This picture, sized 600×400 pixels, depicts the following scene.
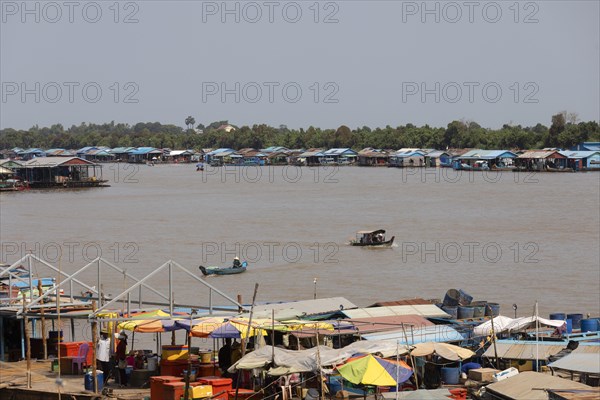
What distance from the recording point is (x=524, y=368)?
984 cm

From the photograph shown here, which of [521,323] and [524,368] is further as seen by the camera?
[521,323]

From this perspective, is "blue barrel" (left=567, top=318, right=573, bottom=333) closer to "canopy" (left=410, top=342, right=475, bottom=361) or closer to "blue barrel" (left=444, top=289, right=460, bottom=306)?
"blue barrel" (left=444, top=289, right=460, bottom=306)

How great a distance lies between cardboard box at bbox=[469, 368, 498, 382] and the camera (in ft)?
30.8

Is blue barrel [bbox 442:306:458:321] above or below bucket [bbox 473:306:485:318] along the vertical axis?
above

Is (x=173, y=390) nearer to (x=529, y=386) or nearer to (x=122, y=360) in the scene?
(x=122, y=360)

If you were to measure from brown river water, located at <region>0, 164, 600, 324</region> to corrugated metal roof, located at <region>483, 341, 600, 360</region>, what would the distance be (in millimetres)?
5963

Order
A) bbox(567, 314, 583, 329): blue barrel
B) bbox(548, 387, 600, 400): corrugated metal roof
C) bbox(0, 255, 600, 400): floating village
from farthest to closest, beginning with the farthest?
bbox(567, 314, 583, 329): blue barrel, bbox(0, 255, 600, 400): floating village, bbox(548, 387, 600, 400): corrugated metal roof

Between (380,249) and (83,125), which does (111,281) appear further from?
(83,125)

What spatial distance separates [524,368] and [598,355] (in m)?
1.07

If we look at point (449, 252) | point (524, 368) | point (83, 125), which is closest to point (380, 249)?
→ point (449, 252)

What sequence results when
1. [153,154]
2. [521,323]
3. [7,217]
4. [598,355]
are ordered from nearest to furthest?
1. [598,355]
2. [521,323]
3. [7,217]
4. [153,154]

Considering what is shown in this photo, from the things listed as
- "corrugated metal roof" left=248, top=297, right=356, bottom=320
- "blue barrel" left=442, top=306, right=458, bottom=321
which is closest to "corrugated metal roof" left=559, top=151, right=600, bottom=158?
"blue barrel" left=442, top=306, right=458, bottom=321

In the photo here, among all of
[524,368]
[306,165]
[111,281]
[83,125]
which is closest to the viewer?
[524,368]

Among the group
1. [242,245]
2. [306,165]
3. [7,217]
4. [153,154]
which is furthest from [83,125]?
[242,245]
